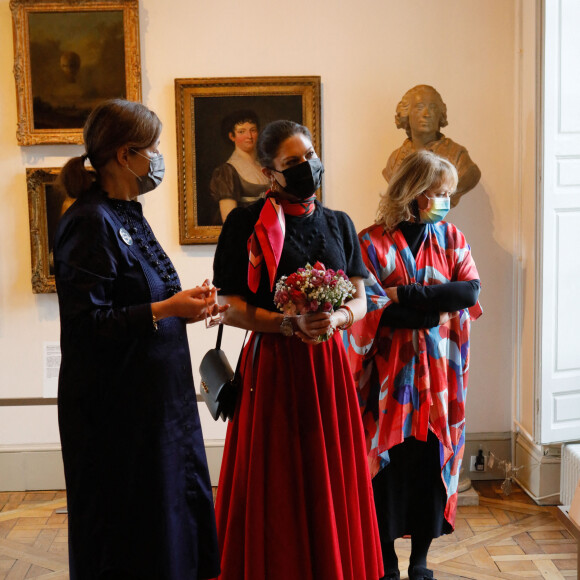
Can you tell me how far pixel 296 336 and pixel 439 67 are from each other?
9.31ft

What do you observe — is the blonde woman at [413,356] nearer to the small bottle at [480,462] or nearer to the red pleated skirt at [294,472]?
the red pleated skirt at [294,472]

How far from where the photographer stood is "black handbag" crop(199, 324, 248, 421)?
279cm

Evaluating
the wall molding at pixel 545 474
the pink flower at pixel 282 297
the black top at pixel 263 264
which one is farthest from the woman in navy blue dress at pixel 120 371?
the wall molding at pixel 545 474

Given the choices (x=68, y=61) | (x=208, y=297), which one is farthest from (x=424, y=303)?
(x=68, y=61)

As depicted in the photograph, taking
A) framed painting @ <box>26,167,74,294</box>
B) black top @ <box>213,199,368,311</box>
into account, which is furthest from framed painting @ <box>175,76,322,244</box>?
black top @ <box>213,199,368,311</box>

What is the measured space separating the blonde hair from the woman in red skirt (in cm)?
64

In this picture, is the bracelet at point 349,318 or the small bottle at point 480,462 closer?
the bracelet at point 349,318

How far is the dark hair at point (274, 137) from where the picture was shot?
2686mm

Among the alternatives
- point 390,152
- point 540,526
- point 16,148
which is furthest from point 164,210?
point 540,526

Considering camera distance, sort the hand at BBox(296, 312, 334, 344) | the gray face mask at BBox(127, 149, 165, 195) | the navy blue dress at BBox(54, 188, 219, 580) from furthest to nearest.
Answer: the hand at BBox(296, 312, 334, 344) → the gray face mask at BBox(127, 149, 165, 195) → the navy blue dress at BBox(54, 188, 219, 580)

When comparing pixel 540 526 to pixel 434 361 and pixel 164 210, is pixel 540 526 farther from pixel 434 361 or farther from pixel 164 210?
pixel 164 210

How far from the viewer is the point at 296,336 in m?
2.74

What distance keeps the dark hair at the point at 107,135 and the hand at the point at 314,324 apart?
790 mm

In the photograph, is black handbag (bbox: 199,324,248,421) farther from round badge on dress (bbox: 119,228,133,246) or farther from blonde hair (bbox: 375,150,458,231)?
blonde hair (bbox: 375,150,458,231)
